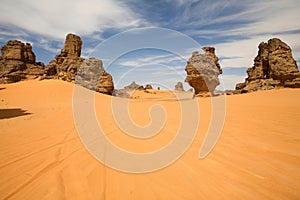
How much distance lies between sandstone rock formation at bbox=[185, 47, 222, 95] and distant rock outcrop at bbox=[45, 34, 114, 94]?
11.9 meters

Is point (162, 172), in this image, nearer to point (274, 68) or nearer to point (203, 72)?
point (203, 72)

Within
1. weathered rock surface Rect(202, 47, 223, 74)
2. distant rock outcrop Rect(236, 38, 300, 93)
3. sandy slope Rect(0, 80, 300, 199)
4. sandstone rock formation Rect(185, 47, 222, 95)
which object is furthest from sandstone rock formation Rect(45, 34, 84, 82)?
sandy slope Rect(0, 80, 300, 199)

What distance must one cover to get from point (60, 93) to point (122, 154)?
17517mm

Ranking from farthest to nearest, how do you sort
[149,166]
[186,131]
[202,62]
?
1. [202,62]
2. [186,131]
3. [149,166]

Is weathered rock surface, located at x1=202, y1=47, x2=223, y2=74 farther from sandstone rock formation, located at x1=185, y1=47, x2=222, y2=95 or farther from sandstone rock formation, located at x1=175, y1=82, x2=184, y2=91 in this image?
sandstone rock formation, located at x1=175, y1=82, x2=184, y2=91

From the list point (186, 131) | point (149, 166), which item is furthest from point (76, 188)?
point (186, 131)

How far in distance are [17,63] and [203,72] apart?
29.3 metres

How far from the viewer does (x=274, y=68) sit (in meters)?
16.4

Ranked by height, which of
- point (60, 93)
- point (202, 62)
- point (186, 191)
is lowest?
point (186, 191)

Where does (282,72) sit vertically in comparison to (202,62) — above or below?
below

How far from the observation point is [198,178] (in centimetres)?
230

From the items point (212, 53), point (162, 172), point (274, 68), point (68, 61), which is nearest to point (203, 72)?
point (212, 53)

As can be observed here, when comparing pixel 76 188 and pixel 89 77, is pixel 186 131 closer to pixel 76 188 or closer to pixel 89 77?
pixel 76 188

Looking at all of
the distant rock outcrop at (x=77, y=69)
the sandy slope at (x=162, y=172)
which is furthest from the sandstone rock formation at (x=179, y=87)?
the sandy slope at (x=162, y=172)
